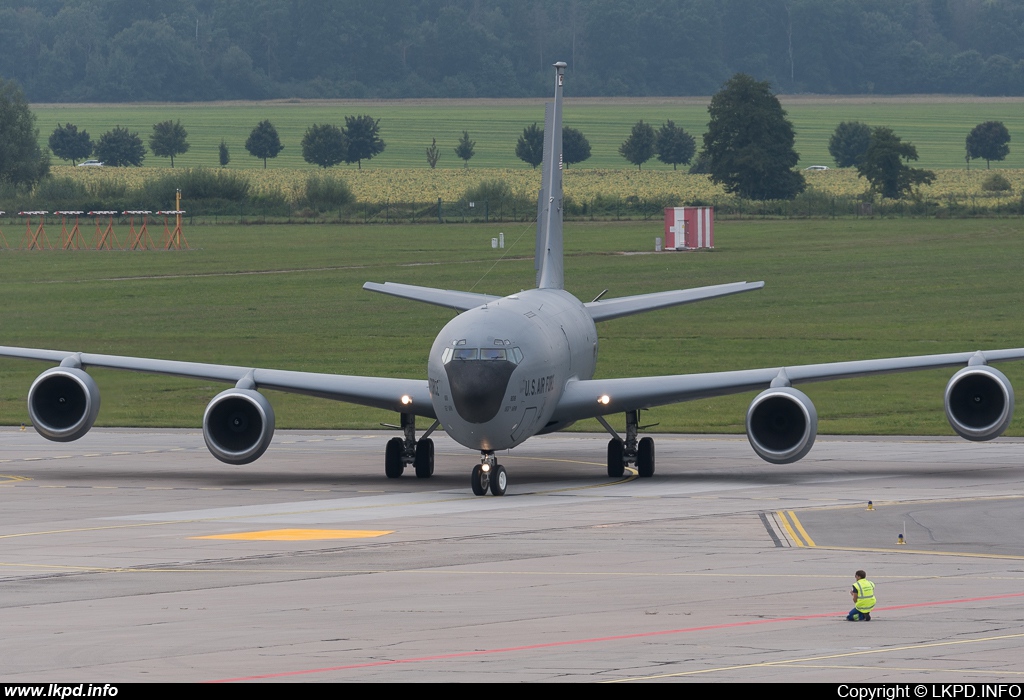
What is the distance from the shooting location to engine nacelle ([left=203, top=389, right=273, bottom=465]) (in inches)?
1528

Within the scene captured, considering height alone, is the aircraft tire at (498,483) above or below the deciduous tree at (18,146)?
below

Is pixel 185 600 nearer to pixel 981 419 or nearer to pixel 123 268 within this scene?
pixel 981 419

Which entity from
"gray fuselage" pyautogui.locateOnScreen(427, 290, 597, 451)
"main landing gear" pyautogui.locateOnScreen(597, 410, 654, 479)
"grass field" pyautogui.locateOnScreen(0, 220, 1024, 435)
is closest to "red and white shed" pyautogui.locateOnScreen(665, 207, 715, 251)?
"grass field" pyautogui.locateOnScreen(0, 220, 1024, 435)

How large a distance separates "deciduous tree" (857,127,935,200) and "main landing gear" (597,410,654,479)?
143128 millimetres

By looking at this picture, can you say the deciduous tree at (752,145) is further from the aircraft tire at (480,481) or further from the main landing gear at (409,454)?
the aircraft tire at (480,481)

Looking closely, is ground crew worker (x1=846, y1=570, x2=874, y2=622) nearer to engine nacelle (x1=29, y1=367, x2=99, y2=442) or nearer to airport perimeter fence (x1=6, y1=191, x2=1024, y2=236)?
engine nacelle (x1=29, y1=367, x2=99, y2=442)

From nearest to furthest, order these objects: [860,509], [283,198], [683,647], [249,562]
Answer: [683,647], [249,562], [860,509], [283,198]

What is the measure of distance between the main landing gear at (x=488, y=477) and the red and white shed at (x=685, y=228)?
88571 mm

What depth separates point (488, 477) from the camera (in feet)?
121

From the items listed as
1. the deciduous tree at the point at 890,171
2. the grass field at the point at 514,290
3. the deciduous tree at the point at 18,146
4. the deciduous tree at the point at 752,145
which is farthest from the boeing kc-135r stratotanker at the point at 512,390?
the deciduous tree at the point at 18,146

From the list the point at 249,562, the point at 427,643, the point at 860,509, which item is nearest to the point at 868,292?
the point at 860,509

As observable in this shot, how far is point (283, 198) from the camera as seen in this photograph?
17712 centimetres

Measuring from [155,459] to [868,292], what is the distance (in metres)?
57.7

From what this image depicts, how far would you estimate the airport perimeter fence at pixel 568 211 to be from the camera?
158 metres
